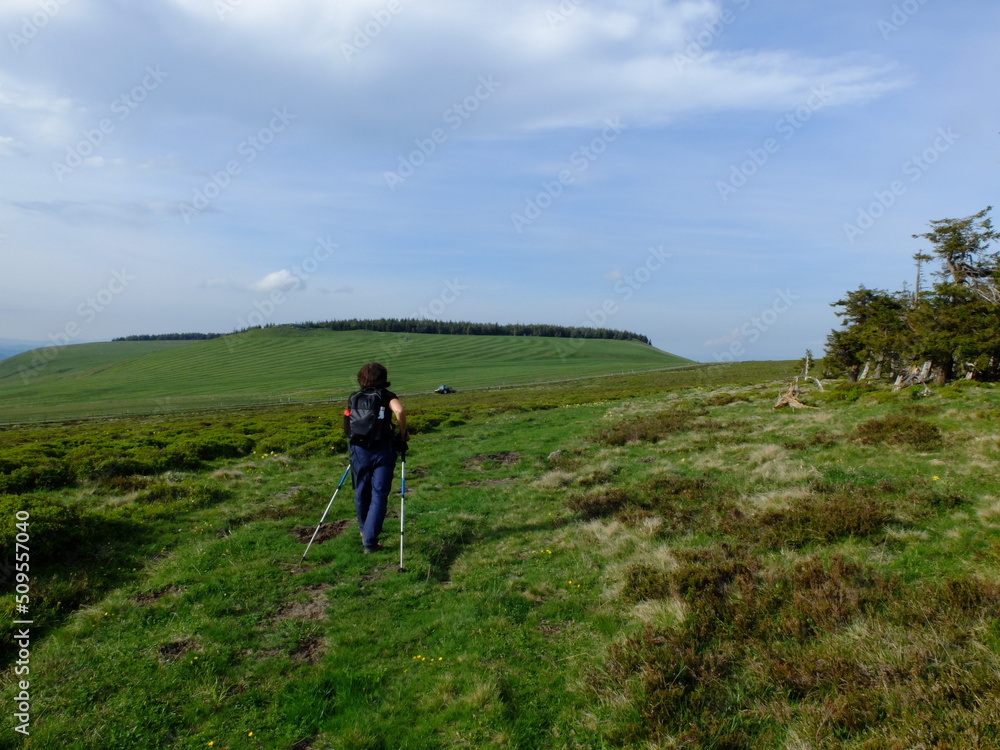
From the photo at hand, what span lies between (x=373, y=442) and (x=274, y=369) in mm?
144573

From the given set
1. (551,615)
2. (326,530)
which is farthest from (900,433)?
(326,530)

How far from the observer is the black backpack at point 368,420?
9734mm

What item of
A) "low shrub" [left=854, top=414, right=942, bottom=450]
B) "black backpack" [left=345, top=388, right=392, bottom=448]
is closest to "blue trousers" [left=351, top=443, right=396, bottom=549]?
"black backpack" [left=345, top=388, right=392, bottom=448]

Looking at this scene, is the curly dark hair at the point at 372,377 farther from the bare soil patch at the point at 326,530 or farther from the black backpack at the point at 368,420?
the bare soil patch at the point at 326,530

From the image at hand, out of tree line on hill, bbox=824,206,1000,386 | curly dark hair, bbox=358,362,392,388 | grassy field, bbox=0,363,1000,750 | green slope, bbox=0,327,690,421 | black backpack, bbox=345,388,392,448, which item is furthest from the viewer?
green slope, bbox=0,327,690,421

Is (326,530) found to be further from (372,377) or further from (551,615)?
(551,615)

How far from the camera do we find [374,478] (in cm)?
982

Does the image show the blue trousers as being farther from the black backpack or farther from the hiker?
the black backpack

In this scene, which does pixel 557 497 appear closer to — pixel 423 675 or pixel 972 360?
pixel 423 675

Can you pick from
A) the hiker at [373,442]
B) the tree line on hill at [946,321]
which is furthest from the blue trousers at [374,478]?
the tree line on hill at [946,321]

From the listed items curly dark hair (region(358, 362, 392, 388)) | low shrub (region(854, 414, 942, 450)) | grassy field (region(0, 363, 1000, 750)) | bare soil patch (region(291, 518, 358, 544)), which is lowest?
bare soil patch (region(291, 518, 358, 544))

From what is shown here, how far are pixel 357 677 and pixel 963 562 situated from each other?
7.45 metres

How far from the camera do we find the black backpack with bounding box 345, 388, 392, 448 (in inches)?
383

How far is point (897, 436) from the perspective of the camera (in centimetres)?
1469
